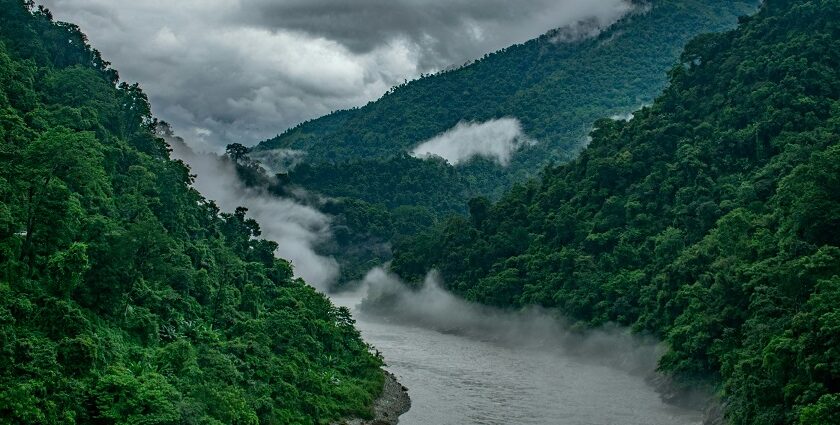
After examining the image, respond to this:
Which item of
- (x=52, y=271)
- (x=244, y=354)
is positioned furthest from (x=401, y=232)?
(x=52, y=271)

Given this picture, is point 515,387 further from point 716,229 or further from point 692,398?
point 716,229

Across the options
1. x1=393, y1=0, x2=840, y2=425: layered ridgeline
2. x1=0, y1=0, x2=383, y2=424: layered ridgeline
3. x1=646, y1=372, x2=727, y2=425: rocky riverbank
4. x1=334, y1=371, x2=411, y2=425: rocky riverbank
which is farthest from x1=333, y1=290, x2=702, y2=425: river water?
x1=0, y1=0, x2=383, y2=424: layered ridgeline

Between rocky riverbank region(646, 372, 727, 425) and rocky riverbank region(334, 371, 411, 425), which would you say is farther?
rocky riverbank region(334, 371, 411, 425)

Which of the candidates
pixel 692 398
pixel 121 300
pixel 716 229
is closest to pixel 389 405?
pixel 692 398

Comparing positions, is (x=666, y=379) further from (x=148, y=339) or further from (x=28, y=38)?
(x=28, y=38)

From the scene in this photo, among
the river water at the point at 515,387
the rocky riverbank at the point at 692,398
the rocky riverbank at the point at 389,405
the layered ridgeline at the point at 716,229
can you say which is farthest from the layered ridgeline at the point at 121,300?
the layered ridgeline at the point at 716,229

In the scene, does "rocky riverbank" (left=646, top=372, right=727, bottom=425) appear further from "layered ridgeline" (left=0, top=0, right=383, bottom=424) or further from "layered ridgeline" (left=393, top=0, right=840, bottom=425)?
"layered ridgeline" (left=0, top=0, right=383, bottom=424)
